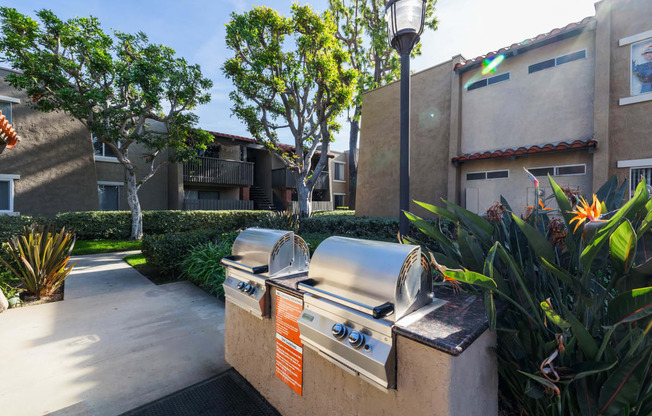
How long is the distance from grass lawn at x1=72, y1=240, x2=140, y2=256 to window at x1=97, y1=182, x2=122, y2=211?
349 centimetres

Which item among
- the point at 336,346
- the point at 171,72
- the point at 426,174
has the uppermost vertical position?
the point at 171,72

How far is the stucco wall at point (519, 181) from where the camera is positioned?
23.6 feet

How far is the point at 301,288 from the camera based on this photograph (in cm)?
182

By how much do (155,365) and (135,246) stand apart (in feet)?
30.2

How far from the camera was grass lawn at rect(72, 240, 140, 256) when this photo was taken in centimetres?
948

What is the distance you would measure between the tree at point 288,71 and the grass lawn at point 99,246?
6618 mm

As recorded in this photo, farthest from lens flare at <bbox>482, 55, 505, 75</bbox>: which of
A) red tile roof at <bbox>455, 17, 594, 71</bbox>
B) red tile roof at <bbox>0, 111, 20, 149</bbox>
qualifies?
red tile roof at <bbox>0, 111, 20, 149</bbox>

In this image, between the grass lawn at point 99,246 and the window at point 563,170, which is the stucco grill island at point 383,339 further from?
the grass lawn at point 99,246

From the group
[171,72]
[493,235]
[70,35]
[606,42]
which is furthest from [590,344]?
[70,35]

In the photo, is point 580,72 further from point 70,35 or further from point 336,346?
point 70,35

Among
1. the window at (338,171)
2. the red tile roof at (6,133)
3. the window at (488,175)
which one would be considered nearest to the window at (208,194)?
the window at (338,171)

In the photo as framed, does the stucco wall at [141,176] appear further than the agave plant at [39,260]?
Yes

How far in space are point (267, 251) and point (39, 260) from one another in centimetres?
521

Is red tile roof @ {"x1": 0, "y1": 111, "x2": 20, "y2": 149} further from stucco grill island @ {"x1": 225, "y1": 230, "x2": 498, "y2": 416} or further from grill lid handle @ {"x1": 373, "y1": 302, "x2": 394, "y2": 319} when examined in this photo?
grill lid handle @ {"x1": 373, "y1": 302, "x2": 394, "y2": 319}
